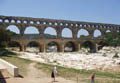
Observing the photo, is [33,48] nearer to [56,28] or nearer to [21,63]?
[56,28]

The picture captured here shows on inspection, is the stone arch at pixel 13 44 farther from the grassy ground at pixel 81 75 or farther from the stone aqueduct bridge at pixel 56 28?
the grassy ground at pixel 81 75

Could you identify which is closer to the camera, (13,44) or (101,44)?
(101,44)

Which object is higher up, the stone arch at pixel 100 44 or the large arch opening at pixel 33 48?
the stone arch at pixel 100 44

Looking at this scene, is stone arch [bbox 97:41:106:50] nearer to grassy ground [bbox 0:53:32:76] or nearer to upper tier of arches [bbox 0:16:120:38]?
upper tier of arches [bbox 0:16:120:38]

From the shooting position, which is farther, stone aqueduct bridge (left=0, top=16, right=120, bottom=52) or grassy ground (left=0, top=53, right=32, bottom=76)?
stone aqueduct bridge (left=0, top=16, right=120, bottom=52)

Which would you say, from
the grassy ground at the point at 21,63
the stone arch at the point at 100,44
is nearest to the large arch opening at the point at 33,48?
the stone arch at the point at 100,44

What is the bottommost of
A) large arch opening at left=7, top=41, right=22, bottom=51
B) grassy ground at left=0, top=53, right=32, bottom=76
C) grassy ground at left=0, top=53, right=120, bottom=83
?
grassy ground at left=0, top=53, right=120, bottom=83

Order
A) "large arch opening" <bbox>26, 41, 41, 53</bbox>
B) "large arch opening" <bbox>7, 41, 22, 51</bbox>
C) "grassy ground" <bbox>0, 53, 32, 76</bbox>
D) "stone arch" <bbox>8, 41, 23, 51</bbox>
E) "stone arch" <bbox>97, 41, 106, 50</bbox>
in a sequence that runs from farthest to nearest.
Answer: "stone arch" <bbox>97, 41, 106, 50</bbox> < "large arch opening" <bbox>26, 41, 41, 53</bbox> < "large arch opening" <bbox>7, 41, 22, 51</bbox> < "stone arch" <bbox>8, 41, 23, 51</bbox> < "grassy ground" <bbox>0, 53, 32, 76</bbox>

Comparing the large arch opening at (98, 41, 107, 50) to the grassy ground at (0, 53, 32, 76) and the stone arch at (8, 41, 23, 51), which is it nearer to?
the stone arch at (8, 41, 23, 51)

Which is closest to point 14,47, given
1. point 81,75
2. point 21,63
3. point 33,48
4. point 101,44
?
point 33,48

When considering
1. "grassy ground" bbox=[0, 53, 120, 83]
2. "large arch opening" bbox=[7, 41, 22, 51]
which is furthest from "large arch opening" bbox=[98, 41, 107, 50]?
"grassy ground" bbox=[0, 53, 120, 83]

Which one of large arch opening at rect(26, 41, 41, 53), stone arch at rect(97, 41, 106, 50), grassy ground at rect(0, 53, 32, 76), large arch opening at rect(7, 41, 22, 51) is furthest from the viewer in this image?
stone arch at rect(97, 41, 106, 50)

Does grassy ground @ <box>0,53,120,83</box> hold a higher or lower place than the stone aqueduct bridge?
lower

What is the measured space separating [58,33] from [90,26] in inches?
609
